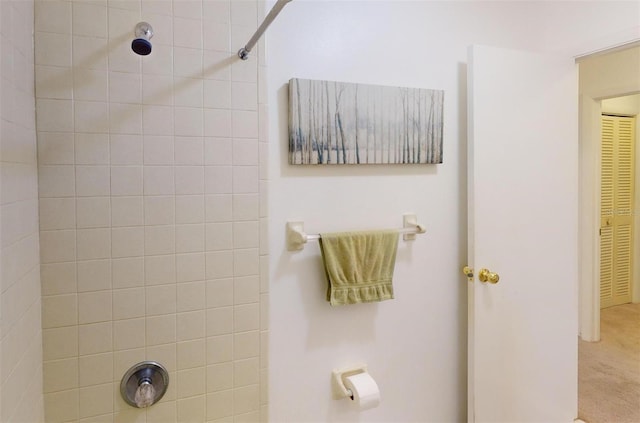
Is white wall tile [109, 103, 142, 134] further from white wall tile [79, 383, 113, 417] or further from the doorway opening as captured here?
the doorway opening

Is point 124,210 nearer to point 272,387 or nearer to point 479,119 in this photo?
point 272,387

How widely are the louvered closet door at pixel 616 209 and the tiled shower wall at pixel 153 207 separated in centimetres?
370

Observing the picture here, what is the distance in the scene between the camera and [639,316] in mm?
3553

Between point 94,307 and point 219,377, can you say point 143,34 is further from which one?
point 219,377

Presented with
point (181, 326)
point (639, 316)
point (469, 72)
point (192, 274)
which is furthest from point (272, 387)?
point (639, 316)

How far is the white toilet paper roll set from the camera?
1.43 m

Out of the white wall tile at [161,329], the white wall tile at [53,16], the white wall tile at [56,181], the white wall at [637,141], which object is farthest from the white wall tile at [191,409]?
the white wall at [637,141]

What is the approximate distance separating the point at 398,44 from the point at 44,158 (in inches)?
53.7

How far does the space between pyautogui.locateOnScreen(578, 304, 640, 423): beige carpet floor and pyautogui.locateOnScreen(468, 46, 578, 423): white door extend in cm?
38

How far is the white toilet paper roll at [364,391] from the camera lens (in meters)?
1.43

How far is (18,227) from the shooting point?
95 cm

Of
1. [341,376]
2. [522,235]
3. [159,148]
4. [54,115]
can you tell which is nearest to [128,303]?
[159,148]

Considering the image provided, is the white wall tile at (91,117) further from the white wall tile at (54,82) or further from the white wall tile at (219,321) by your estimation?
the white wall tile at (219,321)

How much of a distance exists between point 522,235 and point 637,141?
302 cm
